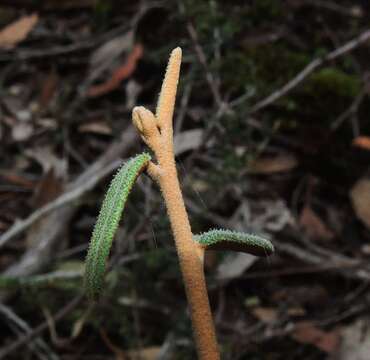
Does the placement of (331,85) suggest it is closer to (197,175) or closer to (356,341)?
(197,175)

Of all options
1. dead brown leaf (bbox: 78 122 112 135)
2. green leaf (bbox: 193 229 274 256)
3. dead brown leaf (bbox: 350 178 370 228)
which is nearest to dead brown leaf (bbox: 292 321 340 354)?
dead brown leaf (bbox: 350 178 370 228)

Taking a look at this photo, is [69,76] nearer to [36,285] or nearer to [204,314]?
[36,285]

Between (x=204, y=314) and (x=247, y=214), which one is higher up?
(x=204, y=314)

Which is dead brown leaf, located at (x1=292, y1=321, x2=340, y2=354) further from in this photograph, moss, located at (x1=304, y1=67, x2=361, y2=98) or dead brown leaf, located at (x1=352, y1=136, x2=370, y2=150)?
moss, located at (x1=304, y1=67, x2=361, y2=98)

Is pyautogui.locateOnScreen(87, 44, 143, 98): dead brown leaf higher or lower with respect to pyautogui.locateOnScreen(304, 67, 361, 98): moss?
higher

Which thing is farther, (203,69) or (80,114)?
(80,114)

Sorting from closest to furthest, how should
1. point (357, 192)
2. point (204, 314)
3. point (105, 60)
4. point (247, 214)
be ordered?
point (204, 314) < point (247, 214) < point (357, 192) < point (105, 60)

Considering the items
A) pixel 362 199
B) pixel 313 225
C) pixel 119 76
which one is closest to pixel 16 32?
pixel 119 76

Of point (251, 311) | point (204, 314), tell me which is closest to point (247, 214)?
point (251, 311)
